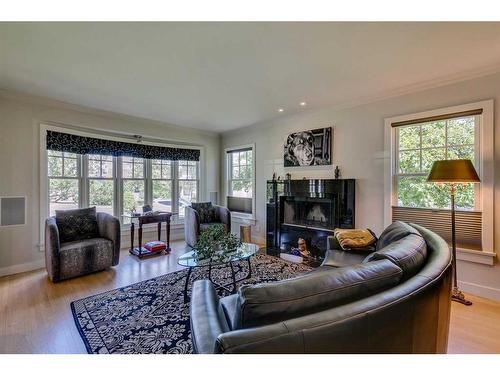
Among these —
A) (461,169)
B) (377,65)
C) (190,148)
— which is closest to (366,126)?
(377,65)

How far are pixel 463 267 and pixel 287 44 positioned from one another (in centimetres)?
314

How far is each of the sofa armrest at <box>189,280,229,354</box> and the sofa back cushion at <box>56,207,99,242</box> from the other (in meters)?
2.78

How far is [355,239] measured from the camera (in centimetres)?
268

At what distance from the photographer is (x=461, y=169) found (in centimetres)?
239

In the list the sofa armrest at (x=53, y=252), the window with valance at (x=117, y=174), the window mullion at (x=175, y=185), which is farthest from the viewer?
the window mullion at (x=175, y=185)

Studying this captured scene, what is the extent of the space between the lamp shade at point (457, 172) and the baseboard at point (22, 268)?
5.16 metres

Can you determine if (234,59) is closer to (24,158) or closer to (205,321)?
(205,321)

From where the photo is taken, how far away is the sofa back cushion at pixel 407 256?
1359mm

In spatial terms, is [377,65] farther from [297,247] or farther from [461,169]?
[297,247]

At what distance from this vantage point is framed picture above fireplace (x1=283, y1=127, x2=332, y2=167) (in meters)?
3.93

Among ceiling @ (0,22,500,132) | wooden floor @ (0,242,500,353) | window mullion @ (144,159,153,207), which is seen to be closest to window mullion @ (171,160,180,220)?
window mullion @ (144,159,153,207)

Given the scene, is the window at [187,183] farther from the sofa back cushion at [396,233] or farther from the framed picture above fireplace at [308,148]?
the sofa back cushion at [396,233]

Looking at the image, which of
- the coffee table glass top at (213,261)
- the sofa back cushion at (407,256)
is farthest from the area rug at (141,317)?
the sofa back cushion at (407,256)

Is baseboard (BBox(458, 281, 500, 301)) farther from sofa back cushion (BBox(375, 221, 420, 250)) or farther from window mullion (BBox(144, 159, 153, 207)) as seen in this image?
window mullion (BBox(144, 159, 153, 207))
